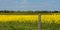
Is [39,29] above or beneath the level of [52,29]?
above

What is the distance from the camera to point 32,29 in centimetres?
1055

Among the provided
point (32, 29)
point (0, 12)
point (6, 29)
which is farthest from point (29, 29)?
point (0, 12)

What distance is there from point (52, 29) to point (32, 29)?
127 centimetres

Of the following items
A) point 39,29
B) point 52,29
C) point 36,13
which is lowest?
point 52,29

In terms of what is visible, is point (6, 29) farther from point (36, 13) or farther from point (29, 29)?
point (36, 13)

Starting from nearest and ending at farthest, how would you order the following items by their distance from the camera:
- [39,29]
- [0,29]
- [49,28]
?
[39,29], [0,29], [49,28]

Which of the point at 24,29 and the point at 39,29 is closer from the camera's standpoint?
the point at 39,29

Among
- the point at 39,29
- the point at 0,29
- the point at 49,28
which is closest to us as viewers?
the point at 39,29

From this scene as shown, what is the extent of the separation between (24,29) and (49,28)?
1.27m

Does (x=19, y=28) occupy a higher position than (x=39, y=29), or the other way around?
(x=39, y=29)

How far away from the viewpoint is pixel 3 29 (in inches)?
416

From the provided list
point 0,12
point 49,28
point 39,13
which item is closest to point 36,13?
point 39,13

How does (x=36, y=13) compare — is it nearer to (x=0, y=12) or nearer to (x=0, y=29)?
(x=0, y=12)

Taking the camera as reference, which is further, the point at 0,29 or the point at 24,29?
the point at 24,29
